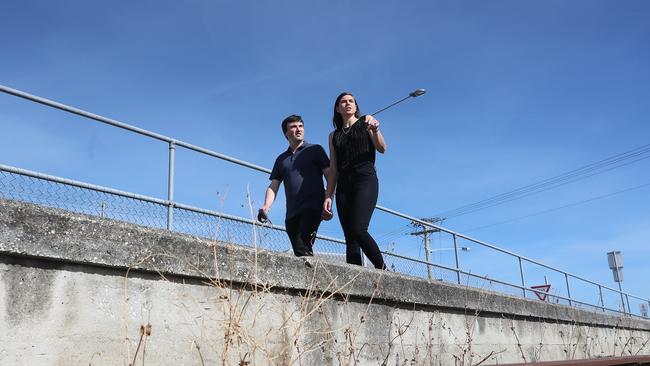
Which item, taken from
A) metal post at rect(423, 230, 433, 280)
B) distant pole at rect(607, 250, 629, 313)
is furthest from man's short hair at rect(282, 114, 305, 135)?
distant pole at rect(607, 250, 629, 313)

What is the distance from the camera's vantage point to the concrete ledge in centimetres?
219

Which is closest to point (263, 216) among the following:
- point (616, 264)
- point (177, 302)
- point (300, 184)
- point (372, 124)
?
point (300, 184)

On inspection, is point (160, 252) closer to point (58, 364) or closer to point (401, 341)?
point (58, 364)

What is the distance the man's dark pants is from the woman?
90 millimetres

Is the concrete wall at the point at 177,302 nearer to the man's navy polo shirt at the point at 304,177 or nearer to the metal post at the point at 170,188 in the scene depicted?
the man's navy polo shirt at the point at 304,177

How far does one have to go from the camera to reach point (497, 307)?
16.9 feet

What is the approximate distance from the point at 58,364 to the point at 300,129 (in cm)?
245

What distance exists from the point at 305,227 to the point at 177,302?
144cm

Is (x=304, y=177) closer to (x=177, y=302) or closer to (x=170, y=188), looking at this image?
(x=170, y=188)

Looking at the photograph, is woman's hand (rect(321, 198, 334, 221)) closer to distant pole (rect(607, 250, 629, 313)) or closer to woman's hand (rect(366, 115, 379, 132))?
woman's hand (rect(366, 115, 379, 132))

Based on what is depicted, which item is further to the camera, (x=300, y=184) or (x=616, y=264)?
(x=616, y=264)

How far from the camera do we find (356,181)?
13.4 ft

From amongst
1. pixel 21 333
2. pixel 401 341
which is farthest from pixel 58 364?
pixel 401 341

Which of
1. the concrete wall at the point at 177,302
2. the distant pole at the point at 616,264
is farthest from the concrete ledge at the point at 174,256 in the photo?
the distant pole at the point at 616,264
